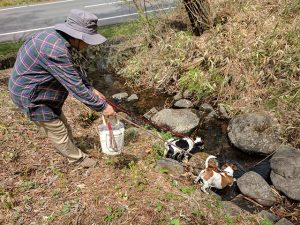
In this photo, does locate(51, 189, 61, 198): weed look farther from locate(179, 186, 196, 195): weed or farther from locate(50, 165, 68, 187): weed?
locate(179, 186, 196, 195): weed

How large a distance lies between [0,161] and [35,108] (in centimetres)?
121

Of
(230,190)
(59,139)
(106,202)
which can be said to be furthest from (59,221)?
(230,190)

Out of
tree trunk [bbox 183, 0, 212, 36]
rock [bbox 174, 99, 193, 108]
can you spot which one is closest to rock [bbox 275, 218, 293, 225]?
rock [bbox 174, 99, 193, 108]

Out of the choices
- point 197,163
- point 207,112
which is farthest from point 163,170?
point 207,112

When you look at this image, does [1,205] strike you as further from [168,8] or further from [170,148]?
[168,8]

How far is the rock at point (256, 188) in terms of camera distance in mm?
4840

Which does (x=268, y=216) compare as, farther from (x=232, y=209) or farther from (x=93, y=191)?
(x=93, y=191)

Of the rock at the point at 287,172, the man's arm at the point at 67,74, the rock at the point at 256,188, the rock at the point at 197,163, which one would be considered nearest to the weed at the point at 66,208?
the man's arm at the point at 67,74

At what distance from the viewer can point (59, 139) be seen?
4.30 meters

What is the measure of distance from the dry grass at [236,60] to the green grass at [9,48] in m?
3.02

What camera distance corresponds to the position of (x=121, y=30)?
1079 cm

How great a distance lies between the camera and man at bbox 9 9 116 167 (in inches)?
139

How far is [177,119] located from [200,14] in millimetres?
3248

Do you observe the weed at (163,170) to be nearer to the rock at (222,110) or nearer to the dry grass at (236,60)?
the dry grass at (236,60)
